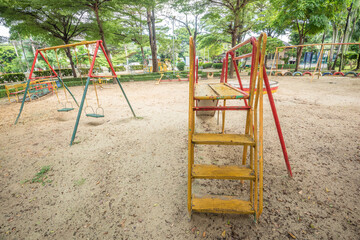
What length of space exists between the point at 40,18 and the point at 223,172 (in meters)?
15.8

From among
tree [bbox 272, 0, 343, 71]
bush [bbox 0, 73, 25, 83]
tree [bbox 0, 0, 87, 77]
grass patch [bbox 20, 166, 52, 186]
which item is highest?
tree [bbox 272, 0, 343, 71]

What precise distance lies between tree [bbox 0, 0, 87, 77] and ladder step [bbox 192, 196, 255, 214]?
1312 centimetres

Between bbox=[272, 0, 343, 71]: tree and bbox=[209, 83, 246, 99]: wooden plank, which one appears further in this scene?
bbox=[272, 0, 343, 71]: tree

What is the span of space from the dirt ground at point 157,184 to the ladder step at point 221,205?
0.21 meters

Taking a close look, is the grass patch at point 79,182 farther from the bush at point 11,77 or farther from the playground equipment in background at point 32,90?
the bush at point 11,77

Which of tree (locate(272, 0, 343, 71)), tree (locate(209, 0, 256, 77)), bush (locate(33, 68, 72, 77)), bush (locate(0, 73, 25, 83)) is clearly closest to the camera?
tree (locate(209, 0, 256, 77))

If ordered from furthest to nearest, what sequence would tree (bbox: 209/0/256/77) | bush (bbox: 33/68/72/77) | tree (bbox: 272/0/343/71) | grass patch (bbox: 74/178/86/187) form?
bush (bbox: 33/68/72/77)
tree (bbox: 272/0/343/71)
tree (bbox: 209/0/256/77)
grass patch (bbox: 74/178/86/187)

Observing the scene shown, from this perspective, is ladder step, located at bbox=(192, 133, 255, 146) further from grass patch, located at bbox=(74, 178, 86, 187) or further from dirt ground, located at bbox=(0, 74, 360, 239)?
grass patch, located at bbox=(74, 178, 86, 187)

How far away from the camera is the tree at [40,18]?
973 centimetres

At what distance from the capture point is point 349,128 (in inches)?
155

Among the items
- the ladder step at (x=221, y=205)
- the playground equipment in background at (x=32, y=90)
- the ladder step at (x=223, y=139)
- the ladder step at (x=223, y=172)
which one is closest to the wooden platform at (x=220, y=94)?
the ladder step at (x=223, y=139)

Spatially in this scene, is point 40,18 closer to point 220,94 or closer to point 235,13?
point 235,13

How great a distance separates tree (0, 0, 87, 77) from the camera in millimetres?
9734

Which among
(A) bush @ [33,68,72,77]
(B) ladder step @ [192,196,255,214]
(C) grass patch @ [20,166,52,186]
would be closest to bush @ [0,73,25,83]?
(A) bush @ [33,68,72,77]
